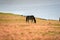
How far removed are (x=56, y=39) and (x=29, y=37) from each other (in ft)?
4.87

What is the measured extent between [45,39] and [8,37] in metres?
2.01

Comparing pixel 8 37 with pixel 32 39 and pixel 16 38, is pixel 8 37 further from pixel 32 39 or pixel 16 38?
pixel 32 39

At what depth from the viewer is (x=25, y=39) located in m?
10.5

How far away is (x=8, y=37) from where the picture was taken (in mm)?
10789

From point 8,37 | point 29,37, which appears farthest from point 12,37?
point 29,37

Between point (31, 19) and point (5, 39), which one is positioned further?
point (31, 19)

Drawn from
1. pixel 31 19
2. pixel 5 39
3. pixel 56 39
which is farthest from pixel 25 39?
pixel 31 19

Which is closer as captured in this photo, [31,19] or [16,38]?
[16,38]

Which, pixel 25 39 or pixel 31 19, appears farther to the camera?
pixel 31 19

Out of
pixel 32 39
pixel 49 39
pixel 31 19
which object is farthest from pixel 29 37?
pixel 31 19

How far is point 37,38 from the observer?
35.4ft

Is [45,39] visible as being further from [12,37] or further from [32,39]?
[12,37]

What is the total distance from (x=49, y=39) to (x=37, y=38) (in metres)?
0.66

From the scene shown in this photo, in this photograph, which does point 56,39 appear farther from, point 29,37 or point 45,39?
point 29,37
